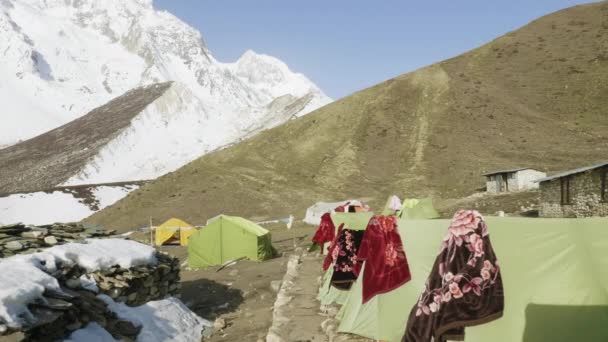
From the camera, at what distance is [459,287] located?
5.38 meters

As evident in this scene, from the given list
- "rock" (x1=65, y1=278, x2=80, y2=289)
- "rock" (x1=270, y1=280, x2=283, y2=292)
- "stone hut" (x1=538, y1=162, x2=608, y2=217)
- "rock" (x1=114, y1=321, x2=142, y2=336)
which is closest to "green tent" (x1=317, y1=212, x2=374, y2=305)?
"rock" (x1=114, y1=321, x2=142, y2=336)

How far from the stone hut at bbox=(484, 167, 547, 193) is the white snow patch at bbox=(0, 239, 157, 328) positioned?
40960 millimetres

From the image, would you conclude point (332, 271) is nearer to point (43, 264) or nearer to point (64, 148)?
point (43, 264)

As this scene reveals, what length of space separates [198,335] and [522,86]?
7605 cm

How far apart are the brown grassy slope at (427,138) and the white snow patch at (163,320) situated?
A: 135 feet

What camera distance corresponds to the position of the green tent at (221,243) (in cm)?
2503

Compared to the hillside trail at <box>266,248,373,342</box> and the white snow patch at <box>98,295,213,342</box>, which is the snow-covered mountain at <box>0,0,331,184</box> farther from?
the white snow patch at <box>98,295,213,342</box>

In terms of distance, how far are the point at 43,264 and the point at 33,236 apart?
2.30 meters

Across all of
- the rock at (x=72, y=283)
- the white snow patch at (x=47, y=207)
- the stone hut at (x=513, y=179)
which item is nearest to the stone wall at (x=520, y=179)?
the stone hut at (x=513, y=179)

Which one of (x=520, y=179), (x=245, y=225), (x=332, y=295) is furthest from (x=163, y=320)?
(x=520, y=179)

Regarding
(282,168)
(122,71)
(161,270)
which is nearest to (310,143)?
(282,168)

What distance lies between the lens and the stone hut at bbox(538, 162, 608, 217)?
25734mm

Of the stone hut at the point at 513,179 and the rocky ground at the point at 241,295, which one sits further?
the stone hut at the point at 513,179

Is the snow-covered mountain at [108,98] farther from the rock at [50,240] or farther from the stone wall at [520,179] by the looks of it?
the rock at [50,240]
